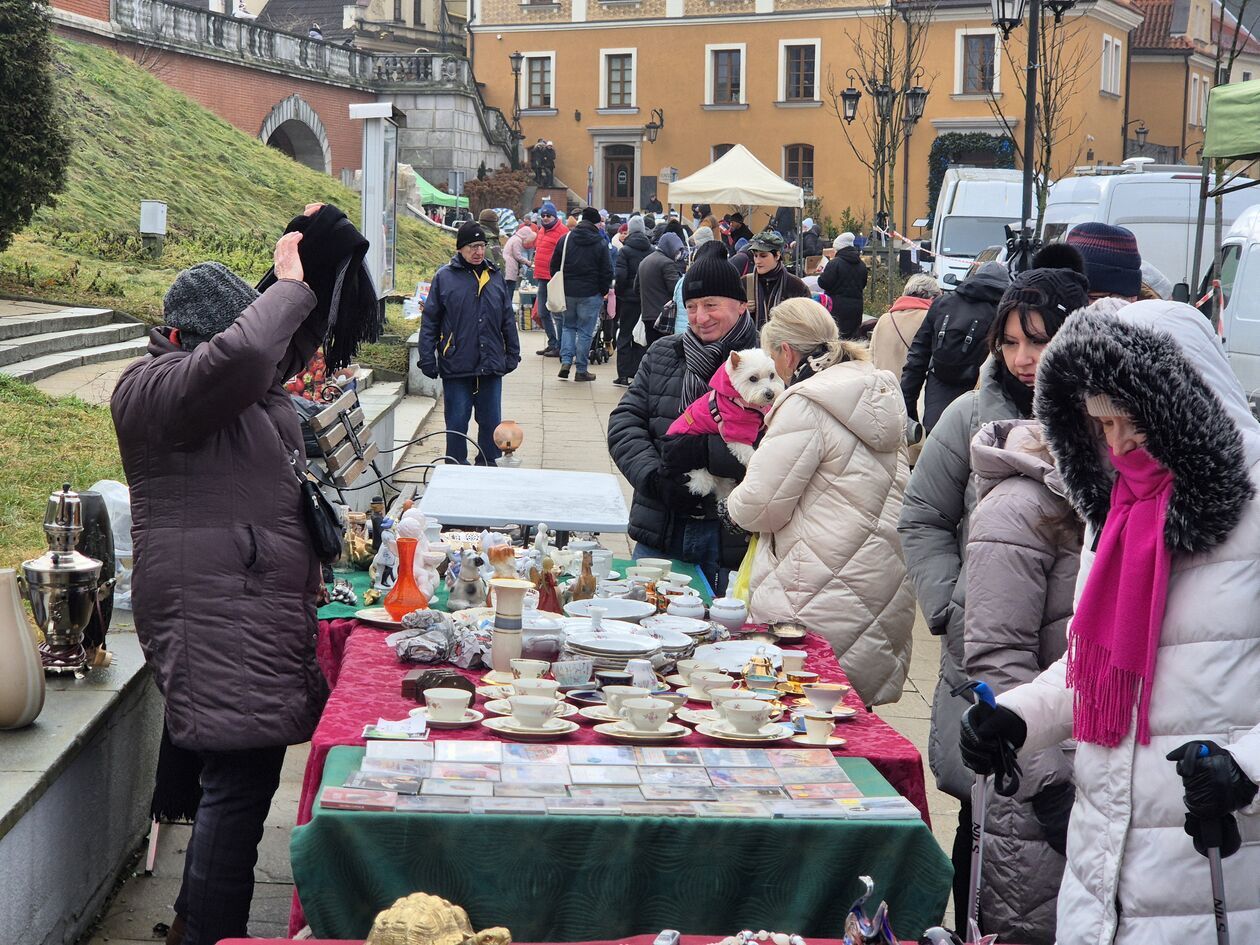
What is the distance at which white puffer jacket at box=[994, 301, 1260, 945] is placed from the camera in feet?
8.07

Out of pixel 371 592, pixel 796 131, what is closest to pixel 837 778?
pixel 371 592

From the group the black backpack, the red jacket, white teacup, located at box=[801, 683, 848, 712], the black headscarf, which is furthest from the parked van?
the black headscarf

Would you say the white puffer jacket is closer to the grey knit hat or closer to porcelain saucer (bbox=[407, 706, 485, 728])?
porcelain saucer (bbox=[407, 706, 485, 728])

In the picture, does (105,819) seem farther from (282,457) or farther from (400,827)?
(400,827)

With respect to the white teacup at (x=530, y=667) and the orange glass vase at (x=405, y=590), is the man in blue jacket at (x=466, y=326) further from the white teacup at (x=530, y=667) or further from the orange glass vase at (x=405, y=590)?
the white teacup at (x=530, y=667)

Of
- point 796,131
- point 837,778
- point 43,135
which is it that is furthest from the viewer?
point 796,131

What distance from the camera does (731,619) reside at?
427 centimetres

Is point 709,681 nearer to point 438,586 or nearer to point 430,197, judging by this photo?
point 438,586

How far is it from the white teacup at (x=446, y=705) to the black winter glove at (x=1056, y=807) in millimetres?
1288

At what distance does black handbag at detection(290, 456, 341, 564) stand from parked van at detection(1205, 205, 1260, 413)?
919 cm

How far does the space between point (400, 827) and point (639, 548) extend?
9.59ft

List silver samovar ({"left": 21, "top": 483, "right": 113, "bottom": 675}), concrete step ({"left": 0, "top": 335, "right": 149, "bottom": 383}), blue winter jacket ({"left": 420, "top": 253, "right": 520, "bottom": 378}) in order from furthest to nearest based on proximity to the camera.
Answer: concrete step ({"left": 0, "top": 335, "right": 149, "bottom": 383}) < blue winter jacket ({"left": 420, "top": 253, "right": 520, "bottom": 378}) < silver samovar ({"left": 21, "top": 483, "right": 113, "bottom": 675})

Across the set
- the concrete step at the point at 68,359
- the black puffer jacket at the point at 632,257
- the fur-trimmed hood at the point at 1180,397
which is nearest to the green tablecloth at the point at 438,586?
the fur-trimmed hood at the point at 1180,397

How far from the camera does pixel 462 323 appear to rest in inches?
397
